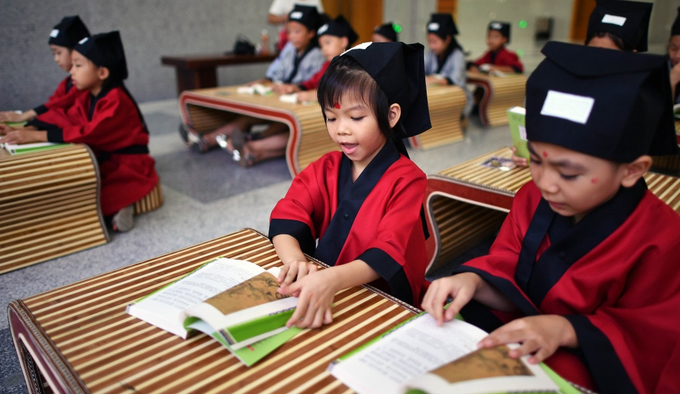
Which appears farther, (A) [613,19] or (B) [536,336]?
(A) [613,19]

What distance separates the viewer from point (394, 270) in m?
1.19

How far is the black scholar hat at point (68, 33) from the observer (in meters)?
2.79

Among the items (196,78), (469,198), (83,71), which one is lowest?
(469,198)

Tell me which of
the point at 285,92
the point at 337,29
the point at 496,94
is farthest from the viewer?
the point at 496,94

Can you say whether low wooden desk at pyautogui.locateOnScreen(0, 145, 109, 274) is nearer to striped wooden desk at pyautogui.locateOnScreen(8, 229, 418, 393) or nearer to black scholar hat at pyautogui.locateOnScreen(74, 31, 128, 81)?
black scholar hat at pyautogui.locateOnScreen(74, 31, 128, 81)

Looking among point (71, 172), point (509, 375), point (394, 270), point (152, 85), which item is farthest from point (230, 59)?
point (509, 375)

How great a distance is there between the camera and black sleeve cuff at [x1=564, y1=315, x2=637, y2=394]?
931 millimetres

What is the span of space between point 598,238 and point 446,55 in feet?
13.9

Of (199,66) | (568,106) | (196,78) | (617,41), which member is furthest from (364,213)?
(196,78)

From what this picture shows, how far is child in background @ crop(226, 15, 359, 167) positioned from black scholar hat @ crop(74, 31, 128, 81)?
4.15ft

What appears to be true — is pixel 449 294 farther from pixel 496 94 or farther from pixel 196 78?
pixel 196 78

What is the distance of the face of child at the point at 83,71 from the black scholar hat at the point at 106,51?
25 mm

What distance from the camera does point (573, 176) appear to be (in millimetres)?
929

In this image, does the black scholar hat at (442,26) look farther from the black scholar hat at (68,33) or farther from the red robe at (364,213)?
the red robe at (364,213)
